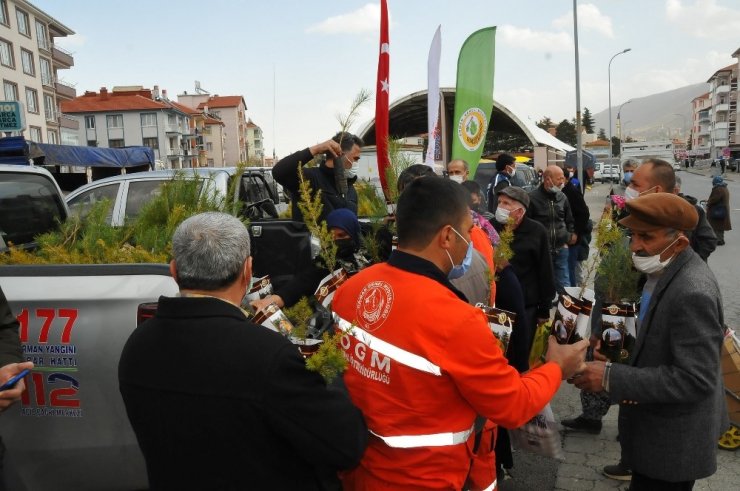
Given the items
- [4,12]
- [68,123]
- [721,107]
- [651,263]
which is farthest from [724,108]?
[651,263]

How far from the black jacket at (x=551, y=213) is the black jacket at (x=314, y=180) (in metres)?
2.67

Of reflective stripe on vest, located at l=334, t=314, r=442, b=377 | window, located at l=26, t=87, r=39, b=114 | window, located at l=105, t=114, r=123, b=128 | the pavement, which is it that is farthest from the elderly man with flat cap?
window, located at l=105, t=114, r=123, b=128

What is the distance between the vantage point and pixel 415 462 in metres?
1.79

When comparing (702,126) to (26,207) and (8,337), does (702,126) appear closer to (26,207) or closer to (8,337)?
Answer: (26,207)

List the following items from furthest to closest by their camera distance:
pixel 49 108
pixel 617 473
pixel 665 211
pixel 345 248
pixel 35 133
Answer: pixel 49 108 < pixel 35 133 < pixel 617 473 < pixel 345 248 < pixel 665 211

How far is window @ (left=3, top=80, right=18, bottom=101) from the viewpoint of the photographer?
44.1m

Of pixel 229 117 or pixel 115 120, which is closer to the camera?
pixel 115 120

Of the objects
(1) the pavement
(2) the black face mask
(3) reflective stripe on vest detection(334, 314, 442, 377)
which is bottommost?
(1) the pavement

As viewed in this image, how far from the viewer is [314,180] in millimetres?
4992

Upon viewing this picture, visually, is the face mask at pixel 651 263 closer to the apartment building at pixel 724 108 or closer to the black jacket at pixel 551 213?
the black jacket at pixel 551 213

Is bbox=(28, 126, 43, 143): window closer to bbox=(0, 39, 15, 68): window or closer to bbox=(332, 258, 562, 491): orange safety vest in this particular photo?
bbox=(0, 39, 15, 68): window

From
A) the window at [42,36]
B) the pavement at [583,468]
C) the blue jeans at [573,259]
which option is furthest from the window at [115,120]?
the pavement at [583,468]

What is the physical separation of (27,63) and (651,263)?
5556 cm

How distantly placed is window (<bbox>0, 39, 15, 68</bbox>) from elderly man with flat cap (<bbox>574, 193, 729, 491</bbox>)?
2049 inches
